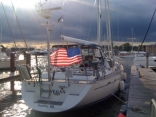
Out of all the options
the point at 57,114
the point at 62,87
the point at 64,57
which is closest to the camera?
the point at 62,87

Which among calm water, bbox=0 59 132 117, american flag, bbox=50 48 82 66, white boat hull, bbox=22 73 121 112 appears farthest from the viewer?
american flag, bbox=50 48 82 66

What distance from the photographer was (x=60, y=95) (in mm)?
10062

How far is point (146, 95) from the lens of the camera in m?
11.9

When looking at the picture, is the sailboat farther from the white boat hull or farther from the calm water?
the calm water

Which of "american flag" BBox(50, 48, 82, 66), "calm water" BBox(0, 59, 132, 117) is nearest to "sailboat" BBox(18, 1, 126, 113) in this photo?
"american flag" BBox(50, 48, 82, 66)

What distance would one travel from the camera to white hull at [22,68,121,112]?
965 centimetres

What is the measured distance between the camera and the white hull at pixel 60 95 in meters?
9.65

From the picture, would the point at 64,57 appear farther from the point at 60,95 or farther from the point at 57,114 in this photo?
the point at 57,114

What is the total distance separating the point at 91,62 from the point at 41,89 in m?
3.57

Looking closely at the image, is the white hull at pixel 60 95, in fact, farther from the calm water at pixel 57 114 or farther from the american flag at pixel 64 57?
the american flag at pixel 64 57

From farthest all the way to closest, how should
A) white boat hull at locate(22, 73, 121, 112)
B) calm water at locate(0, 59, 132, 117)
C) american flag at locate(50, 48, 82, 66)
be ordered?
american flag at locate(50, 48, 82, 66) < calm water at locate(0, 59, 132, 117) < white boat hull at locate(22, 73, 121, 112)

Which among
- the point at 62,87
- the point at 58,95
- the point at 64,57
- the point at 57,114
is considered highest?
the point at 64,57

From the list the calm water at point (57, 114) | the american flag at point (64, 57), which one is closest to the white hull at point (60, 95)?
the calm water at point (57, 114)

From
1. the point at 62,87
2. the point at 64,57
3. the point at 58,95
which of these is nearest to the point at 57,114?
the point at 58,95
